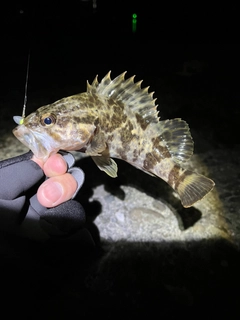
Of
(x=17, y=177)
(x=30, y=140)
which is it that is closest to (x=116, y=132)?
(x=30, y=140)

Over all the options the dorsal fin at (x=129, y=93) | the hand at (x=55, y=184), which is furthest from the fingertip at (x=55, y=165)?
the dorsal fin at (x=129, y=93)

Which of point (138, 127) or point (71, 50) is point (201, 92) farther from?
point (138, 127)

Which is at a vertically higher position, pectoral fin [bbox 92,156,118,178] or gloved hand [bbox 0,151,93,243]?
pectoral fin [bbox 92,156,118,178]

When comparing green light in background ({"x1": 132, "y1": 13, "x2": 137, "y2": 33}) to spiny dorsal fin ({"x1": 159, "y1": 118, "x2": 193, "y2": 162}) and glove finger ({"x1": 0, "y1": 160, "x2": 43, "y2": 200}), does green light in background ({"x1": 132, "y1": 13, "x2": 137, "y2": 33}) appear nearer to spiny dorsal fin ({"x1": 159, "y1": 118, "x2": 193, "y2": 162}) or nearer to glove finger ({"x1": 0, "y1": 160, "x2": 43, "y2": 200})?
spiny dorsal fin ({"x1": 159, "y1": 118, "x2": 193, "y2": 162})

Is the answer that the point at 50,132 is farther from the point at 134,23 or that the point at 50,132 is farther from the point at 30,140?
the point at 134,23

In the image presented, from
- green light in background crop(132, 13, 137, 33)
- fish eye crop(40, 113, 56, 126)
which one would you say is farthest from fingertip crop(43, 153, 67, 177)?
green light in background crop(132, 13, 137, 33)
